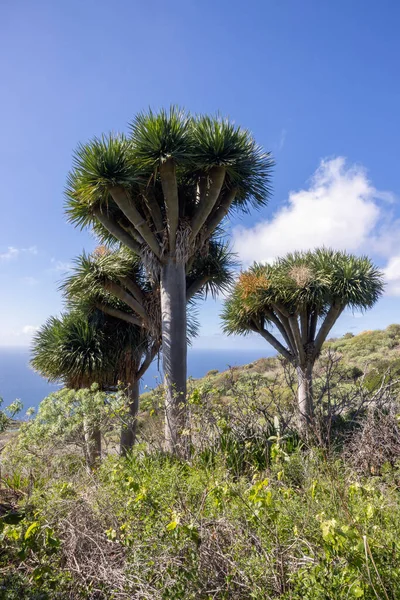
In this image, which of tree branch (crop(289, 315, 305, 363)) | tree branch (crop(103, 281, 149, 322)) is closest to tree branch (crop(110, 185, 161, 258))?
tree branch (crop(103, 281, 149, 322))

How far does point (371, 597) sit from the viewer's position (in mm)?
1854

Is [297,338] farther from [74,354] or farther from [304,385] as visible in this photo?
[74,354]

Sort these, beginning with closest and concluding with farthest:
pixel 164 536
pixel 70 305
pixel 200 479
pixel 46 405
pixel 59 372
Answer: pixel 164 536, pixel 200 479, pixel 46 405, pixel 59 372, pixel 70 305

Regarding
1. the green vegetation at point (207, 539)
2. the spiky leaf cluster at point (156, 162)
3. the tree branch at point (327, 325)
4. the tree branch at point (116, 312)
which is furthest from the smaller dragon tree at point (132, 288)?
the green vegetation at point (207, 539)

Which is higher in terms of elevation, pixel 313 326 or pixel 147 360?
pixel 313 326

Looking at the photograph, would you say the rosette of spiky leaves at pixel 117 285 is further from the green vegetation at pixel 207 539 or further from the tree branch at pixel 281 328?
the green vegetation at pixel 207 539

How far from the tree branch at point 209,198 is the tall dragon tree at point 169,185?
0.02 metres

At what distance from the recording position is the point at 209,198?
621 cm

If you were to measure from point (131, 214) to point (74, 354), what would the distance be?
3.84 meters

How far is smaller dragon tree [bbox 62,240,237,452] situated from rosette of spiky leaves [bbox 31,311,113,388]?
493 millimetres

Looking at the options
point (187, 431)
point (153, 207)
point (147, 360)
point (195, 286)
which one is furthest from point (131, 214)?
point (147, 360)

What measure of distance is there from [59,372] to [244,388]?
17.1 ft

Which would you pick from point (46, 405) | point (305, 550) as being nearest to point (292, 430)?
point (305, 550)

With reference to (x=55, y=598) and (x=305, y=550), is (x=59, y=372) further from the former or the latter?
(x=305, y=550)
